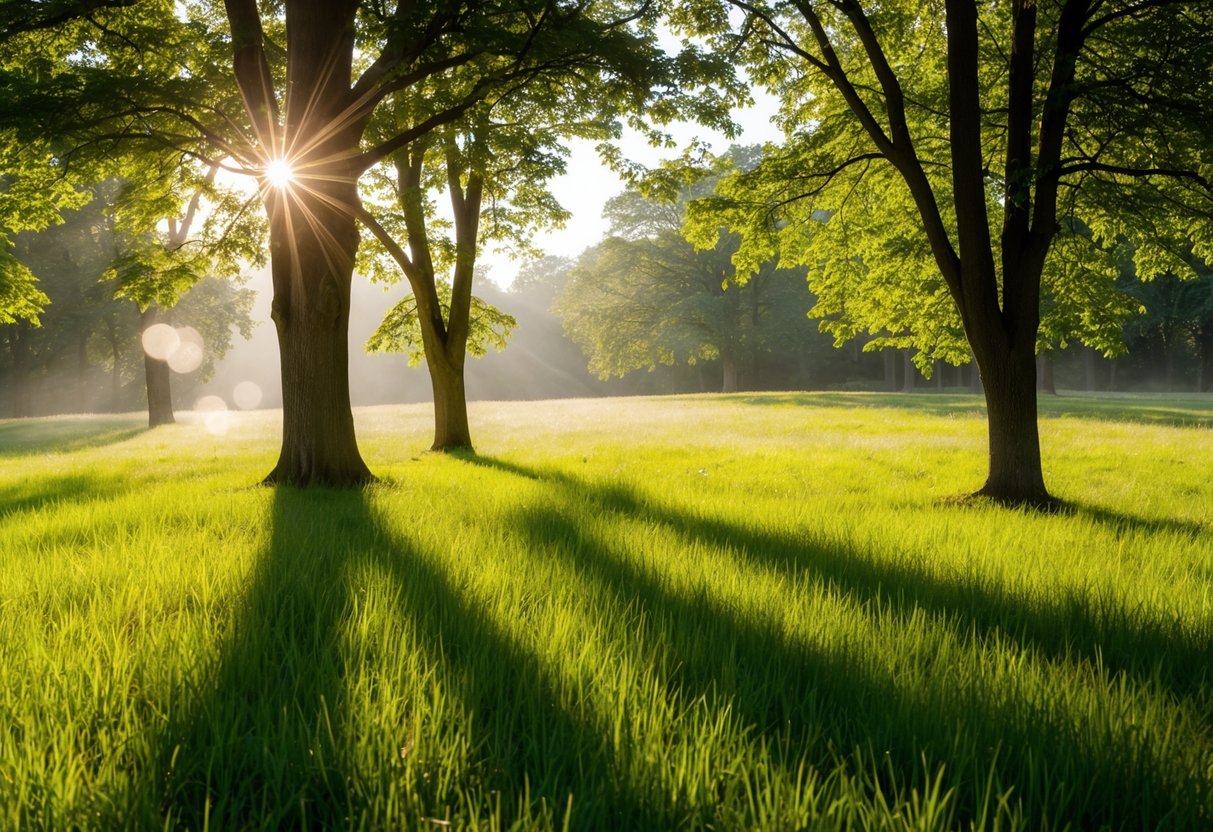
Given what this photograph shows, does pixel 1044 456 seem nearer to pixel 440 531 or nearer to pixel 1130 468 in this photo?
pixel 1130 468

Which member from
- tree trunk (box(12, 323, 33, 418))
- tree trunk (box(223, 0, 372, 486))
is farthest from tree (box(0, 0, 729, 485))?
tree trunk (box(12, 323, 33, 418))

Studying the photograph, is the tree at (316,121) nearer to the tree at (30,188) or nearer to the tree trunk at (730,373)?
the tree at (30,188)

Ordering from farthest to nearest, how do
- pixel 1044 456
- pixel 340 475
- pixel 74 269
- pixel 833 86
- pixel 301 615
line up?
pixel 74 269
pixel 1044 456
pixel 833 86
pixel 340 475
pixel 301 615

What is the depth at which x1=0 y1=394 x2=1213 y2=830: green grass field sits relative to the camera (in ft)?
5.15

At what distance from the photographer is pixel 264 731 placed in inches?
70.9

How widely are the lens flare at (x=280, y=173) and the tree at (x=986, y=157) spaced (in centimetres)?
553

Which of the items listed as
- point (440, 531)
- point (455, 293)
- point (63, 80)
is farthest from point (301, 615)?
point (455, 293)

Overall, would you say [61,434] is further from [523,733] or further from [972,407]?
[972,407]

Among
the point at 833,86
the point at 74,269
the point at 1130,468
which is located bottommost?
the point at 1130,468

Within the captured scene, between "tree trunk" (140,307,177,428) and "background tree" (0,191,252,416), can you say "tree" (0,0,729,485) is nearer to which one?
"tree trunk" (140,307,177,428)

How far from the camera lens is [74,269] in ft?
109

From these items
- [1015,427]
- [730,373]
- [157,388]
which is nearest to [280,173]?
[1015,427]

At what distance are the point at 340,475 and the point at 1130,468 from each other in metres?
11.6

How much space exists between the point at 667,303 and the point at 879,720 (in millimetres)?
40402
